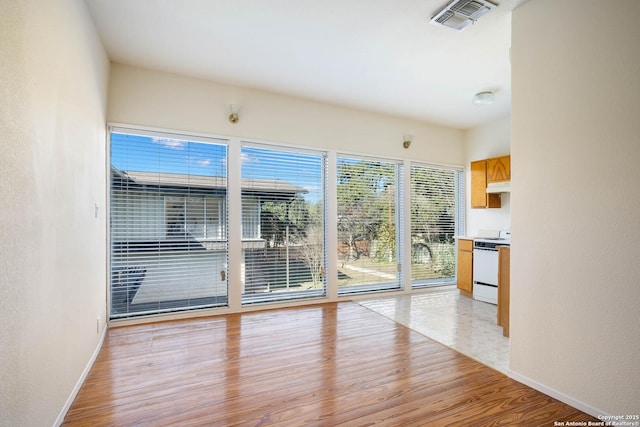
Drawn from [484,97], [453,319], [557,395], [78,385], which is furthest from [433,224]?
[78,385]

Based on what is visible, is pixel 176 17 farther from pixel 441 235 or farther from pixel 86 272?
pixel 441 235

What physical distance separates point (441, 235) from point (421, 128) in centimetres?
183

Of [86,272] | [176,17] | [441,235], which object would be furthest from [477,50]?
[86,272]

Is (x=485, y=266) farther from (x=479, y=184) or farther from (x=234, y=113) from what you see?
(x=234, y=113)

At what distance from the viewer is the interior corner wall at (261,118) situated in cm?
342

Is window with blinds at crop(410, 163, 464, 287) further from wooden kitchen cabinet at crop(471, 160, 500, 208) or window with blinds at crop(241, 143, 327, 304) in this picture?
window with blinds at crop(241, 143, 327, 304)


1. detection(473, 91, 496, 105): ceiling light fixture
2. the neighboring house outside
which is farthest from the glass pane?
the neighboring house outside

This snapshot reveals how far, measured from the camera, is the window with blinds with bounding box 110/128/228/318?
3.42 m

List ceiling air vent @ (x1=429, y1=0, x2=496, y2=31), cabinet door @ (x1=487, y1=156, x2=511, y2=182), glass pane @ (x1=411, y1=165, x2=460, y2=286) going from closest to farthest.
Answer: ceiling air vent @ (x1=429, y1=0, x2=496, y2=31) < cabinet door @ (x1=487, y1=156, x2=511, y2=182) < glass pane @ (x1=411, y1=165, x2=460, y2=286)

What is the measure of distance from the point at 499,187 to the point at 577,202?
292 cm

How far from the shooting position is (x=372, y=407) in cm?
196

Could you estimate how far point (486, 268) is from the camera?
14.6 feet

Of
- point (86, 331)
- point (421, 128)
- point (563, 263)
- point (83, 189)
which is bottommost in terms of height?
point (86, 331)

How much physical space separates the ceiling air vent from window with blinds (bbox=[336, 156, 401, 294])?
226 cm
